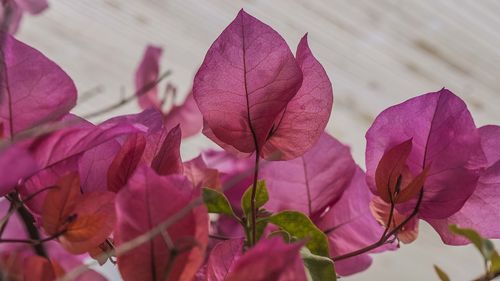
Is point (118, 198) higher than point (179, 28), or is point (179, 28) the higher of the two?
point (118, 198)

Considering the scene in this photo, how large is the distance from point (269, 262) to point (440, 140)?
0.09m

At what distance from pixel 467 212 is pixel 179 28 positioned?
0.91 metres

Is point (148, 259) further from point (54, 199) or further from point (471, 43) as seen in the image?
point (471, 43)

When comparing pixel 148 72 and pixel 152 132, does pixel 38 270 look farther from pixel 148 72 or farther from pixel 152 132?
pixel 148 72

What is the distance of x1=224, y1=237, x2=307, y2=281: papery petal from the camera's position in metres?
0.18

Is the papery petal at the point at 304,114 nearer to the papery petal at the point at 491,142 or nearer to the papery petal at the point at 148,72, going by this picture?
the papery petal at the point at 491,142

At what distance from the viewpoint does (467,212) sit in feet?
0.91

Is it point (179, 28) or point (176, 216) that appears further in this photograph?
point (179, 28)

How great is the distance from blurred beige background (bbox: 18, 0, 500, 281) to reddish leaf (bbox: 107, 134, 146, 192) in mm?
869

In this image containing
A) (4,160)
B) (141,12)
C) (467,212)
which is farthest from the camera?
(141,12)

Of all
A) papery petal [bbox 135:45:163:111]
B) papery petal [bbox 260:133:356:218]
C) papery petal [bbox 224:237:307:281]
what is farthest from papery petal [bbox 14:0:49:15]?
papery petal [bbox 224:237:307:281]

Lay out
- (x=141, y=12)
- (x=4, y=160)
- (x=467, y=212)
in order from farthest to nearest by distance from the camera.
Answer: (x=141, y=12), (x=467, y=212), (x=4, y=160)

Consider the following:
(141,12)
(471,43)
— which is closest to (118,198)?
(141,12)

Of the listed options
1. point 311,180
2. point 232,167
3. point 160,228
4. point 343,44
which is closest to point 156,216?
point 160,228
